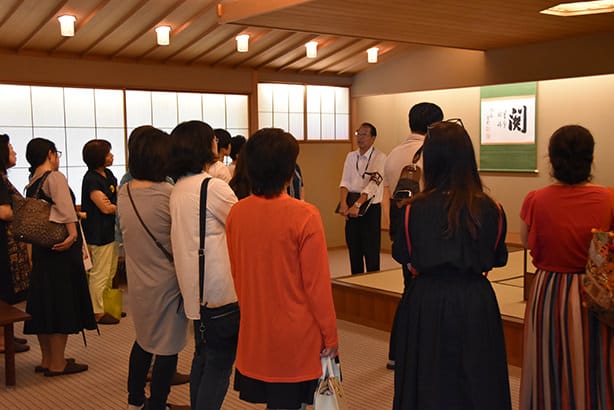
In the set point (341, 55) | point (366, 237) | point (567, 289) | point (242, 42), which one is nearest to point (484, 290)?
point (567, 289)

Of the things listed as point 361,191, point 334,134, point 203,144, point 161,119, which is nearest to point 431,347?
point 203,144

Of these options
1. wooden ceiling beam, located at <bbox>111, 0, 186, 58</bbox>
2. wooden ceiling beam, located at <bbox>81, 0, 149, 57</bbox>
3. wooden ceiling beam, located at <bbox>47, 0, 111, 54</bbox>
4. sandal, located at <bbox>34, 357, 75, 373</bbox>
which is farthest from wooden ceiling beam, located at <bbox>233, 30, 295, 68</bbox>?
sandal, located at <bbox>34, 357, 75, 373</bbox>

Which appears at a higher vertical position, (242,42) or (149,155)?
(242,42)

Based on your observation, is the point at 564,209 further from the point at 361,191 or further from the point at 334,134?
the point at 334,134

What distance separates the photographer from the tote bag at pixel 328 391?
6.63 ft

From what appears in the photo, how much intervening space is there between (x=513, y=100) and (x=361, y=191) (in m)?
2.93

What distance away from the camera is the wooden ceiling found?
488cm

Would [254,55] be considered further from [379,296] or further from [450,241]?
[450,241]

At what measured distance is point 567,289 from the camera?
2.46 meters

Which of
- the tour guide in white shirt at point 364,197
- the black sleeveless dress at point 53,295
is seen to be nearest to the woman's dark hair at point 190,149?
the black sleeveless dress at point 53,295

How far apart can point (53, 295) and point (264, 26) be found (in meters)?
2.70

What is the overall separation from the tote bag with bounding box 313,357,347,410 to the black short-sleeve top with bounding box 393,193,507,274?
42cm

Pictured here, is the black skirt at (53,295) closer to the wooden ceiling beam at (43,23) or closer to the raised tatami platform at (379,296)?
the raised tatami platform at (379,296)

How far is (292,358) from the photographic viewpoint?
2043 millimetres
